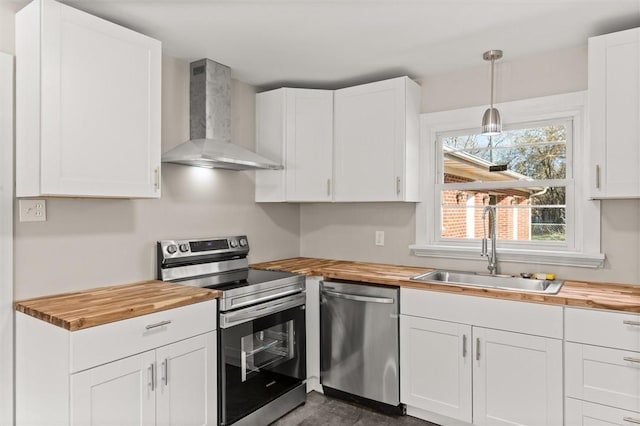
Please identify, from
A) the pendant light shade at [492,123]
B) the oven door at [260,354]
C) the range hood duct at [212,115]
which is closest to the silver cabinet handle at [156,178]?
the range hood duct at [212,115]

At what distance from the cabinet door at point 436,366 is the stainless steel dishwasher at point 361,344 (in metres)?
0.07

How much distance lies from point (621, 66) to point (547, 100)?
0.51m

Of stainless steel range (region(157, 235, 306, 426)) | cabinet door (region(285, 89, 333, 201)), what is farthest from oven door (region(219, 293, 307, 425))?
cabinet door (region(285, 89, 333, 201))

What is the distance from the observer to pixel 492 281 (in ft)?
9.25

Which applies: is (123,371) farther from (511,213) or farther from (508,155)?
(508,155)

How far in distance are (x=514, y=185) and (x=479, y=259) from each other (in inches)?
22.9

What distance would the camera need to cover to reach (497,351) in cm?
234

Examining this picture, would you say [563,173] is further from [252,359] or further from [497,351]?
[252,359]

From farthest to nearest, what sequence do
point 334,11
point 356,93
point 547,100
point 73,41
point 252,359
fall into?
point 356,93 → point 547,100 → point 252,359 → point 334,11 → point 73,41

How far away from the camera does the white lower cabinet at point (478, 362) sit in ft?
7.24

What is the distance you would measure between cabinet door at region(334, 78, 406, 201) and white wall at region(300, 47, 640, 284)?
1.13 ft

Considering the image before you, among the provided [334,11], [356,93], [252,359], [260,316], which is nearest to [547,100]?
[356,93]

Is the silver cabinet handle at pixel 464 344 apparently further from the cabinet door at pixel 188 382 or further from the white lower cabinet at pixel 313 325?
the cabinet door at pixel 188 382

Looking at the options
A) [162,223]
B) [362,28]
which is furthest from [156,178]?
[362,28]
